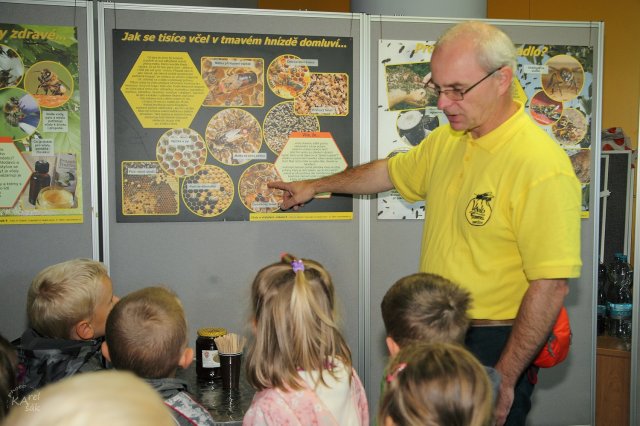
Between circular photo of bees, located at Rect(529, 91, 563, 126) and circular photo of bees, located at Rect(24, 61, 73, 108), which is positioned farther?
circular photo of bees, located at Rect(529, 91, 563, 126)

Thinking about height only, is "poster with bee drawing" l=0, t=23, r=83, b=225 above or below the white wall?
below

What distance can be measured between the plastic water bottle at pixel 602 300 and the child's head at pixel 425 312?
2.14 meters

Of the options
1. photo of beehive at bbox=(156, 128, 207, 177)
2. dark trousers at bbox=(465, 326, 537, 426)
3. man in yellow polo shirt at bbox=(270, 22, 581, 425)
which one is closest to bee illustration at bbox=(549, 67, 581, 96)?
man in yellow polo shirt at bbox=(270, 22, 581, 425)

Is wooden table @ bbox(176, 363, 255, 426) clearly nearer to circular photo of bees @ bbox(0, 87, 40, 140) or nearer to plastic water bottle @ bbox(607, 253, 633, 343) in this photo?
circular photo of bees @ bbox(0, 87, 40, 140)

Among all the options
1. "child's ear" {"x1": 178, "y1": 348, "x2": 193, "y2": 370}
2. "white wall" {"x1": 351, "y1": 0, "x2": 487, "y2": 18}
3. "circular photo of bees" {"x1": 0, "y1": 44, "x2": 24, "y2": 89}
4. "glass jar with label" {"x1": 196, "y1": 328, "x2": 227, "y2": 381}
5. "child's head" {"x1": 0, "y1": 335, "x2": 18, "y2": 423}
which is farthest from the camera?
"white wall" {"x1": 351, "y1": 0, "x2": 487, "y2": 18}

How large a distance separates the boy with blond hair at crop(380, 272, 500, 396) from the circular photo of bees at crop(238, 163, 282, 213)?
118 cm

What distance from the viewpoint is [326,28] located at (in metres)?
2.85

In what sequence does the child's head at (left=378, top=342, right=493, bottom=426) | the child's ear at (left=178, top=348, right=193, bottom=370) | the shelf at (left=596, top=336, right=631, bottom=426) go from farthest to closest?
the shelf at (left=596, top=336, right=631, bottom=426)
the child's ear at (left=178, top=348, right=193, bottom=370)
the child's head at (left=378, top=342, right=493, bottom=426)

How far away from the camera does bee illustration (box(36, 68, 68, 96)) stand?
2639mm

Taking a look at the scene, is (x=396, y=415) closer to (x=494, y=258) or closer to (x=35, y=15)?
(x=494, y=258)

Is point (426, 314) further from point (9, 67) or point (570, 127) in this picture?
point (9, 67)

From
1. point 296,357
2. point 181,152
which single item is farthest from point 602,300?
point 296,357

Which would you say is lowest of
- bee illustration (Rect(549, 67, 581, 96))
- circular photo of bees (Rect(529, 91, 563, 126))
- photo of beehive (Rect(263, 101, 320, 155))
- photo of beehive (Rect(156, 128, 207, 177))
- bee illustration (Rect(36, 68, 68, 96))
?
photo of beehive (Rect(156, 128, 207, 177))

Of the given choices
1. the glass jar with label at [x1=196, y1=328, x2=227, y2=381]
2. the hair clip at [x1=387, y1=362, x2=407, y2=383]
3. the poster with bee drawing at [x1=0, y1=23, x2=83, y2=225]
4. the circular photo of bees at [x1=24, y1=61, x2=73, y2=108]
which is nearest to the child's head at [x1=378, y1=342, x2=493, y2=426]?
the hair clip at [x1=387, y1=362, x2=407, y2=383]
